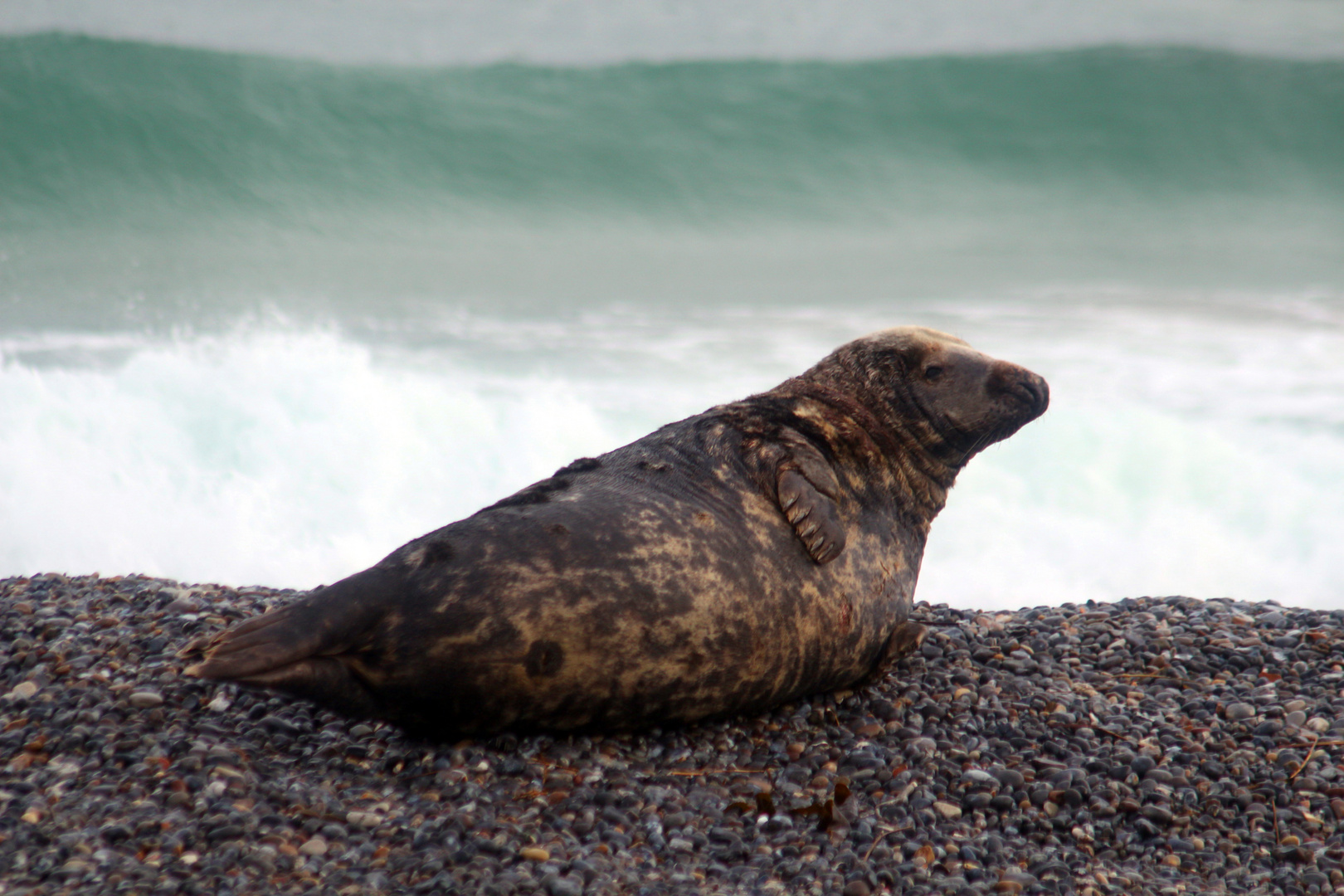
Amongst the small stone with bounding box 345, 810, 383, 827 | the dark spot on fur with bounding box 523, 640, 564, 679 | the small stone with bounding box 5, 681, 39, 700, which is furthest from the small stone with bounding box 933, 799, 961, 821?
the small stone with bounding box 5, 681, 39, 700

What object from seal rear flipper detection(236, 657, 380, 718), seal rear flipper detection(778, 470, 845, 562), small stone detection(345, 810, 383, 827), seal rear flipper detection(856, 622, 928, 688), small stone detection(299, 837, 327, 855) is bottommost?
small stone detection(299, 837, 327, 855)

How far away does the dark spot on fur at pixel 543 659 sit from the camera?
4.57 meters

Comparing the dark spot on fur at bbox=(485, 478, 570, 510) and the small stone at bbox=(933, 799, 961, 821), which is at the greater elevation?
the dark spot on fur at bbox=(485, 478, 570, 510)

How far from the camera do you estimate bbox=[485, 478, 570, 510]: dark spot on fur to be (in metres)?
5.12

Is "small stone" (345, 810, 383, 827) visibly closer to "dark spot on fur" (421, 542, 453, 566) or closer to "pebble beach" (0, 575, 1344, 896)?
"pebble beach" (0, 575, 1344, 896)

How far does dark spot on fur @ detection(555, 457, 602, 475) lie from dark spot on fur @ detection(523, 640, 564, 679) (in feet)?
3.96

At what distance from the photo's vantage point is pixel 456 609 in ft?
14.8

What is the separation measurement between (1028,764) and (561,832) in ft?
8.00

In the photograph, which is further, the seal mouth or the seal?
the seal mouth

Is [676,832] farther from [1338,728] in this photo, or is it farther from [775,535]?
[1338,728]

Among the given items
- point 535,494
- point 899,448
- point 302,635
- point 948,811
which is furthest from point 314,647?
point 899,448

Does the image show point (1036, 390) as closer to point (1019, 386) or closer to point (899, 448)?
point (1019, 386)

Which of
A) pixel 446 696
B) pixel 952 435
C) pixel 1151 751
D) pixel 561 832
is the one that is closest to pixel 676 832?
pixel 561 832

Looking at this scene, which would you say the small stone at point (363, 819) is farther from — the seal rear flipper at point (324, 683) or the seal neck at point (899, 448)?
the seal neck at point (899, 448)
